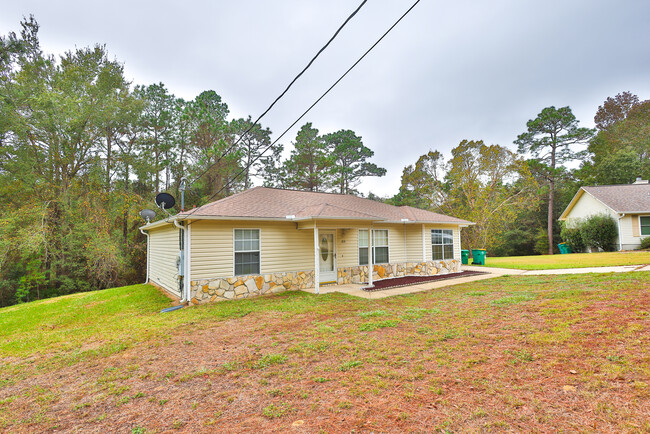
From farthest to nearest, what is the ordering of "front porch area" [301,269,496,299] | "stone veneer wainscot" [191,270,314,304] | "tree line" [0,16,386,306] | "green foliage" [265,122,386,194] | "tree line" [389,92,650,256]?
1. "green foliage" [265,122,386,194]
2. "tree line" [389,92,650,256]
3. "tree line" [0,16,386,306]
4. "front porch area" [301,269,496,299]
5. "stone veneer wainscot" [191,270,314,304]

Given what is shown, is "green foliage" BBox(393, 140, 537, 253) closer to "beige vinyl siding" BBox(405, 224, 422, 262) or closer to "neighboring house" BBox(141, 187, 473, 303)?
"neighboring house" BBox(141, 187, 473, 303)

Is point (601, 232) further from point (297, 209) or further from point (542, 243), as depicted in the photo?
point (297, 209)

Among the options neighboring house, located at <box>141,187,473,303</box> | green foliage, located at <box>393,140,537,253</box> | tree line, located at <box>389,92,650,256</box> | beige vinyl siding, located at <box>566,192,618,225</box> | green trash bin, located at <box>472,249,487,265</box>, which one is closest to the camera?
neighboring house, located at <box>141,187,473,303</box>

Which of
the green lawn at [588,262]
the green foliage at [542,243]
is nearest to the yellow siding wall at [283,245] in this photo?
the green lawn at [588,262]

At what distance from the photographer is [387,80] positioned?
31.4 feet

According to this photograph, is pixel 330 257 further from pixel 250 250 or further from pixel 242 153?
pixel 242 153

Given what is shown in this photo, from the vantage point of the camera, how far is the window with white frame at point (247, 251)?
8.37 meters

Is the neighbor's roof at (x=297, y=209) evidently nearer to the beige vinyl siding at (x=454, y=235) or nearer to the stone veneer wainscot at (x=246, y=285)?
the beige vinyl siding at (x=454, y=235)

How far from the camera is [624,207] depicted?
57.1 ft

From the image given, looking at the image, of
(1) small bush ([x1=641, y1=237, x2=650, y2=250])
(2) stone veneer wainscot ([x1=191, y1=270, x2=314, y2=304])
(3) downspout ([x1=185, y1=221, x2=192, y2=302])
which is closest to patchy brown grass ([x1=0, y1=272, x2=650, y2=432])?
(3) downspout ([x1=185, y1=221, x2=192, y2=302])

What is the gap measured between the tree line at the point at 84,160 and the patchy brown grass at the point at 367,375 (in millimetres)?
8326

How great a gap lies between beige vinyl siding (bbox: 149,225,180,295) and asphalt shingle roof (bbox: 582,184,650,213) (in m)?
24.2

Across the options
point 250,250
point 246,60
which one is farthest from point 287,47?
point 250,250

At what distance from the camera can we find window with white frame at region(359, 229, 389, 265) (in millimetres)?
10719
